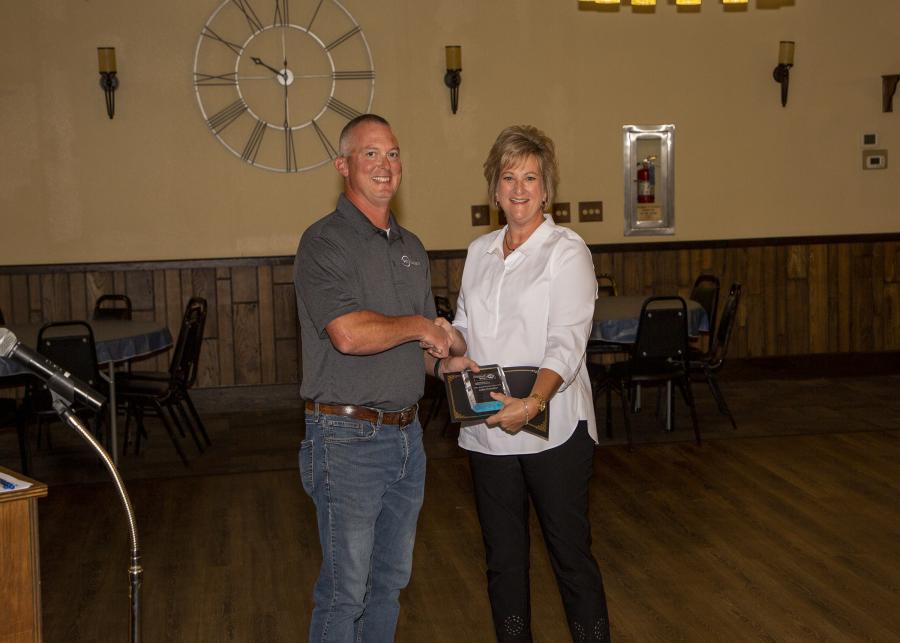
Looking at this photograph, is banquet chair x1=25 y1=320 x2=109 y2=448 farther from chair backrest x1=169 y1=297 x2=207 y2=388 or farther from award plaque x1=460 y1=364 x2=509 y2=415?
award plaque x1=460 y1=364 x2=509 y2=415

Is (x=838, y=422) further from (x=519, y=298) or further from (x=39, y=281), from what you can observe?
(x=39, y=281)

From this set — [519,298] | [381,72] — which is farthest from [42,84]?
[519,298]

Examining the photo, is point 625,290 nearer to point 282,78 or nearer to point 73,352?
point 282,78

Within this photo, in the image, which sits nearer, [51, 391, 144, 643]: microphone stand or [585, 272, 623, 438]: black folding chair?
[51, 391, 144, 643]: microphone stand

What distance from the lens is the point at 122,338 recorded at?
20.9 ft

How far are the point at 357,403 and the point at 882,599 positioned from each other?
8.10 feet

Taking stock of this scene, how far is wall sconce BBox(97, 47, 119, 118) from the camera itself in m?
7.88

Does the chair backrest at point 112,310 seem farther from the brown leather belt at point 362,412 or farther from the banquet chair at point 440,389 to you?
the brown leather belt at point 362,412

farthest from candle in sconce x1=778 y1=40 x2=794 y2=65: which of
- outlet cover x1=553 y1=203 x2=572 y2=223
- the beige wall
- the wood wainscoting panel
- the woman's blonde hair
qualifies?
the woman's blonde hair

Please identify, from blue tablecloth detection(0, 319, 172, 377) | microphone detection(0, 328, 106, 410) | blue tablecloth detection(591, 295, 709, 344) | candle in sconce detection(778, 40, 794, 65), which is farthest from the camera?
candle in sconce detection(778, 40, 794, 65)

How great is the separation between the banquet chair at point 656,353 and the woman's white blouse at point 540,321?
11.9 feet

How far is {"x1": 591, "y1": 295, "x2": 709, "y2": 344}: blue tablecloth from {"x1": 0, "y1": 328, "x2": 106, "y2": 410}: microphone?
16.1ft

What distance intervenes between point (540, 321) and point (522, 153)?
1.54 ft

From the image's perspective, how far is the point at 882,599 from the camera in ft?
13.3
